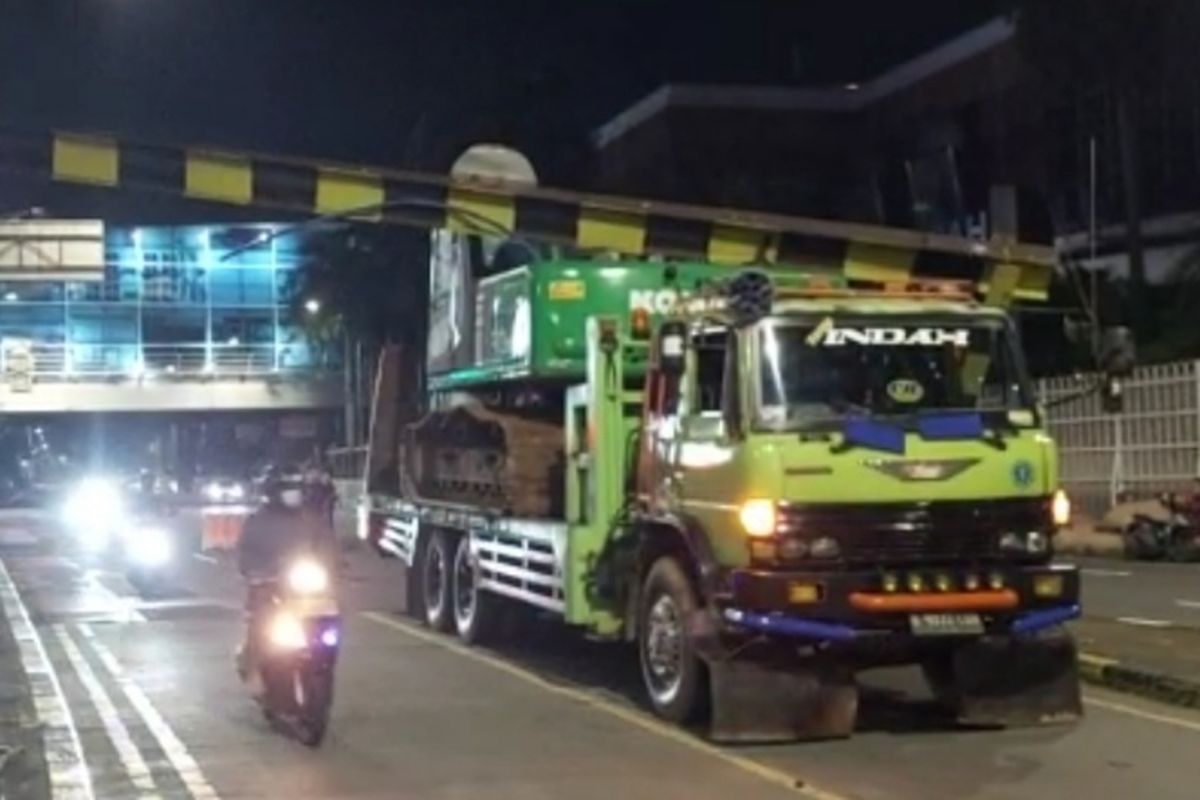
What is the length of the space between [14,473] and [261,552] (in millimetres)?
98412

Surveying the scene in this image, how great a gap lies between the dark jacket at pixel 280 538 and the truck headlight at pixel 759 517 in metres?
2.64

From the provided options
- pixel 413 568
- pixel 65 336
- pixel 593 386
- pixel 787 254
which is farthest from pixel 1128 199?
pixel 65 336

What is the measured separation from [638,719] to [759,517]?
2.09 m

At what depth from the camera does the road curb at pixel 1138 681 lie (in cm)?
1377

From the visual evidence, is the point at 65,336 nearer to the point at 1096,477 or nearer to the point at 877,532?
the point at 1096,477

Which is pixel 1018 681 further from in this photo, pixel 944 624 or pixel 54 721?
pixel 54 721

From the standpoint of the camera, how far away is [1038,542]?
12508 mm

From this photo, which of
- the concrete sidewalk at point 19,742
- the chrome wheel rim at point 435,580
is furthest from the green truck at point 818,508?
the chrome wheel rim at point 435,580

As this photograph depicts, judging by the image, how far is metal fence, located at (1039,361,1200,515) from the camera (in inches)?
1262

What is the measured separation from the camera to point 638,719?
13.6 m

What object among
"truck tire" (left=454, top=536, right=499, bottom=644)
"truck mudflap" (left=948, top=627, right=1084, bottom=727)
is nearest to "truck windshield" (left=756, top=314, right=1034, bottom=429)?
"truck mudflap" (left=948, top=627, right=1084, bottom=727)

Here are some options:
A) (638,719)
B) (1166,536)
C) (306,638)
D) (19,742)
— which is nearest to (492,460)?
(638,719)

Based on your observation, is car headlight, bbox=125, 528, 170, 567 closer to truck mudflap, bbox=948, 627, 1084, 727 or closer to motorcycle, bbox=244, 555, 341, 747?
motorcycle, bbox=244, 555, 341, 747

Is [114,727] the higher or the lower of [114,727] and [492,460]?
the lower
